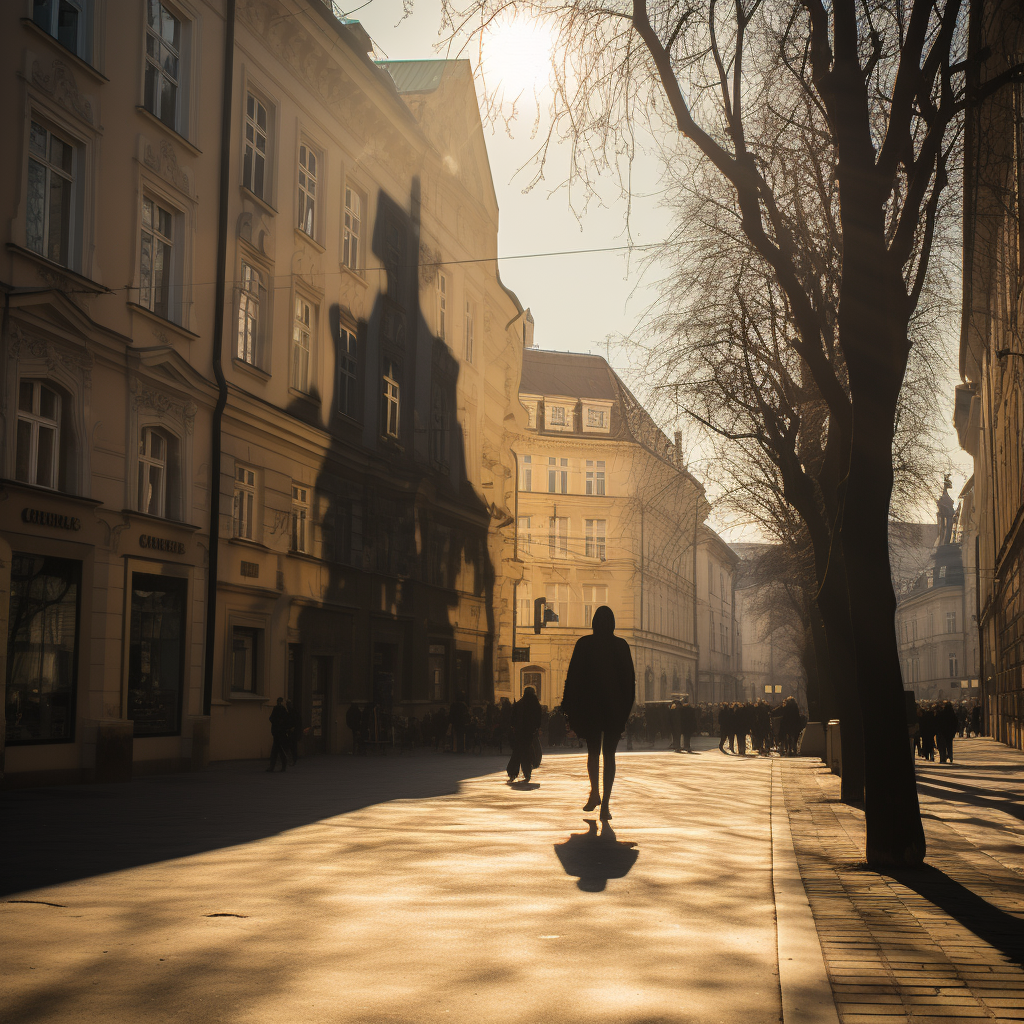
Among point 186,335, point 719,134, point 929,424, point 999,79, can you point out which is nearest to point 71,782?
point 186,335

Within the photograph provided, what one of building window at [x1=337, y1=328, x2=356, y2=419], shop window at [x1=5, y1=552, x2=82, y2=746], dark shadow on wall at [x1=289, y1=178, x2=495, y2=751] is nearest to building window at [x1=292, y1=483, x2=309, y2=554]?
dark shadow on wall at [x1=289, y1=178, x2=495, y2=751]

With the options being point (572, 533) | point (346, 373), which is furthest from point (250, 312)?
point (572, 533)

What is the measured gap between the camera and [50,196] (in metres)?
19.5

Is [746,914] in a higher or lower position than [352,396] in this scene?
lower

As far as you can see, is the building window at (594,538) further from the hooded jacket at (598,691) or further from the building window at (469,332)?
the hooded jacket at (598,691)

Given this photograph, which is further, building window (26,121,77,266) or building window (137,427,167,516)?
building window (137,427,167,516)

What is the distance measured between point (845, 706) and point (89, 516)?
11397 millimetres

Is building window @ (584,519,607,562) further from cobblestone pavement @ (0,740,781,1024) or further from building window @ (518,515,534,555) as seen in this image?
cobblestone pavement @ (0,740,781,1024)

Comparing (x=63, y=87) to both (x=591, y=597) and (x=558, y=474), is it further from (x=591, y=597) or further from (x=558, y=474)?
(x=558, y=474)

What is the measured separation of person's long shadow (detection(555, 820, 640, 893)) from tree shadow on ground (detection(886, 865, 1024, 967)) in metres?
1.90

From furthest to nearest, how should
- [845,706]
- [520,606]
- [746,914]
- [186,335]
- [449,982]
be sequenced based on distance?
[520,606], [186,335], [845,706], [746,914], [449,982]

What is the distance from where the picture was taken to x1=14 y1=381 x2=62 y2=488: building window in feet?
61.0

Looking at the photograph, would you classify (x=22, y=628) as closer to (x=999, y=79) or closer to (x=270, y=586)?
(x=270, y=586)

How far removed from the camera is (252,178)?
2695cm
